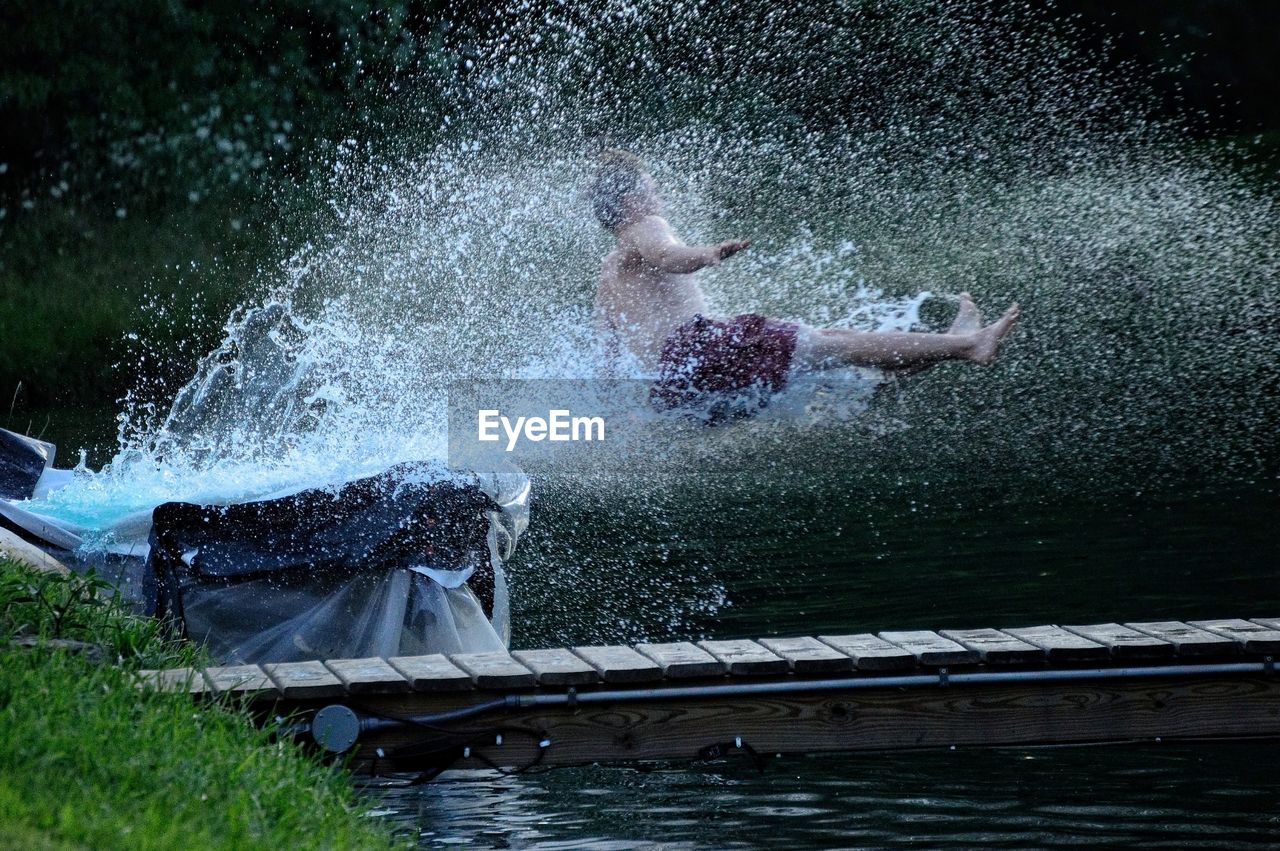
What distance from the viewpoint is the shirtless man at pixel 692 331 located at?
23.9ft

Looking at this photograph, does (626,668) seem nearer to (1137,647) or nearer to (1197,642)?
(1137,647)

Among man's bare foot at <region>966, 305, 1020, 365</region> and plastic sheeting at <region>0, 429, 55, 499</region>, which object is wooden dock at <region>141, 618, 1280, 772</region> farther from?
plastic sheeting at <region>0, 429, 55, 499</region>

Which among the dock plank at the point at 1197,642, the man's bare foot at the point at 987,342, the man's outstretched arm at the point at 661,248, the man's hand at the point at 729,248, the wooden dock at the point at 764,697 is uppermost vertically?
the man's outstretched arm at the point at 661,248

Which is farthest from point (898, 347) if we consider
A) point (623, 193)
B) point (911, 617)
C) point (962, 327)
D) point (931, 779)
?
point (931, 779)

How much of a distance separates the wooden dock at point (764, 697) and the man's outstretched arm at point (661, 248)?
2.53m

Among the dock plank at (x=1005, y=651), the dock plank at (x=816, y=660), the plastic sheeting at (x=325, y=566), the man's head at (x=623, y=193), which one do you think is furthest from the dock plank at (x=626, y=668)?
the man's head at (x=623, y=193)

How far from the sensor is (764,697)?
5254 millimetres

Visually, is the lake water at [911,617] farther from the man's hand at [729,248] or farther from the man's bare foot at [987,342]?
the man's hand at [729,248]

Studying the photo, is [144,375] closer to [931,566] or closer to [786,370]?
[931,566]

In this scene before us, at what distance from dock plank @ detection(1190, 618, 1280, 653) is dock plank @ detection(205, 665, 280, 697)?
3.07 metres

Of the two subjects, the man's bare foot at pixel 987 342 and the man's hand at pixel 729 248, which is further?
the man's bare foot at pixel 987 342

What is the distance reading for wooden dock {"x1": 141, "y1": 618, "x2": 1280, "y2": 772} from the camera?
5141 mm

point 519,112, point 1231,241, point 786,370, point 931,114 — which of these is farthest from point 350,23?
point 786,370

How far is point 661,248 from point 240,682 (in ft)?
10.9
